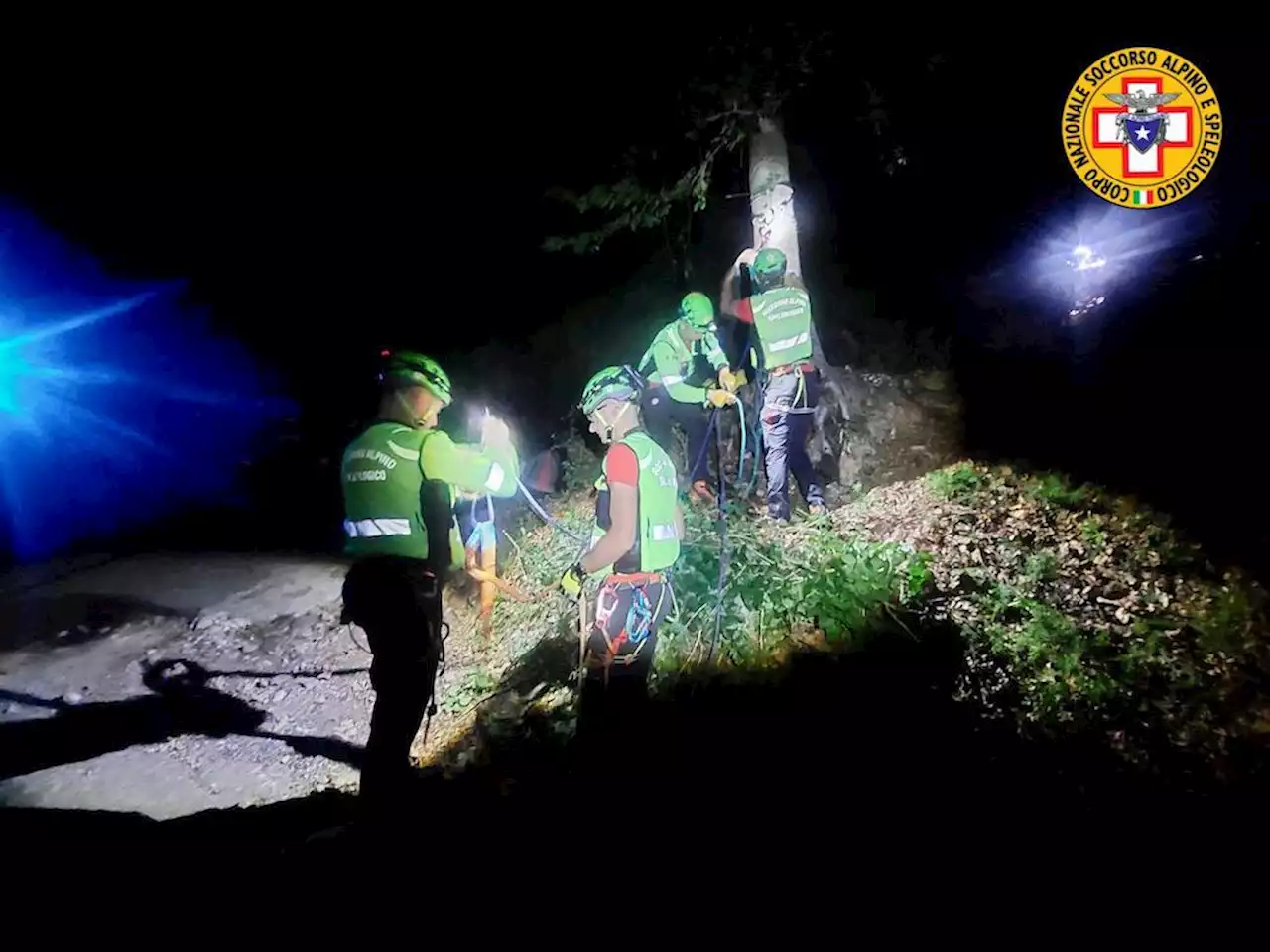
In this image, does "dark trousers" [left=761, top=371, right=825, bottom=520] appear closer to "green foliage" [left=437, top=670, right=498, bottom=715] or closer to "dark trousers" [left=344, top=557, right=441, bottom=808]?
"green foliage" [left=437, top=670, right=498, bottom=715]

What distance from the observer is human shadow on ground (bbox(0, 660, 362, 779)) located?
678 cm

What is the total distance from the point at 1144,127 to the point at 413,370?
10.2m

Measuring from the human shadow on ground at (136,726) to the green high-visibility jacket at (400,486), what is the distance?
10.6ft

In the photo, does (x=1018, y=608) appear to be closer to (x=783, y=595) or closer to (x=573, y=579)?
(x=783, y=595)

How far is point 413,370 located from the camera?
14.8 ft

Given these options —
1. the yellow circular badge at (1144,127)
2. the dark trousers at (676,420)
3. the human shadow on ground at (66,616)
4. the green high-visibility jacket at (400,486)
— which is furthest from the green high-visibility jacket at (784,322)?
the human shadow on ground at (66,616)

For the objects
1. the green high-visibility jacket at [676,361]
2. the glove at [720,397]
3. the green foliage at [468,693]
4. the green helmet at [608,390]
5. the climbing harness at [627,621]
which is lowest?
the green foliage at [468,693]

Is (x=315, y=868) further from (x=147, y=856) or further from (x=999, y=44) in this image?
(x=999, y=44)

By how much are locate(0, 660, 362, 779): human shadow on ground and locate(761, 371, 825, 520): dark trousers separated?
5.01 meters

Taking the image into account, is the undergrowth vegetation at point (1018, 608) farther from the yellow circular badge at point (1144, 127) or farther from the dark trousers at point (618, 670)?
the yellow circular badge at point (1144, 127)

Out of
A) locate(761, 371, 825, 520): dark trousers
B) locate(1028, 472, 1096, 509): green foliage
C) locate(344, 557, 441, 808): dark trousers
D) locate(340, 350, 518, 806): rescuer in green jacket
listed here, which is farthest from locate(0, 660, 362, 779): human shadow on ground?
locate(1028, 472, 1096, 509): green foliage

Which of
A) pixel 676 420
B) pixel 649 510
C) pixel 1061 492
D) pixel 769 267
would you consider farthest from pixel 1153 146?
pixel 649 510

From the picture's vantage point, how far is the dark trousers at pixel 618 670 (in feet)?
14.0

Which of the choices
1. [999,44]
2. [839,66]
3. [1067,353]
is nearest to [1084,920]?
[1067,353]
